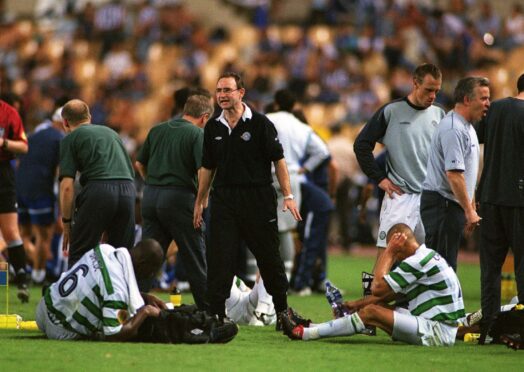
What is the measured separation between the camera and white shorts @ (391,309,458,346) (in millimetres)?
11641

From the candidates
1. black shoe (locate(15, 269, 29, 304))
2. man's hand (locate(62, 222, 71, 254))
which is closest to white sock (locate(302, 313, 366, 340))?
man's hand (locate(62, 222, 71, 254))

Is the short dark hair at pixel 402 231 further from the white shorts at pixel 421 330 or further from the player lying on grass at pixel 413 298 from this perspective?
the white shorts at pixel 421 330

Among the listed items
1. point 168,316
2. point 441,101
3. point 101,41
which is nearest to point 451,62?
point 441,101

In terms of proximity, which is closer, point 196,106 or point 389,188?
point 389,188

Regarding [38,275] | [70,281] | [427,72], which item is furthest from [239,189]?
[38,275]

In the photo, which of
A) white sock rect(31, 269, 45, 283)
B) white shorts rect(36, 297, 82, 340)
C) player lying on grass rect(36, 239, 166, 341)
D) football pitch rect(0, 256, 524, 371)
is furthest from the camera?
white sock rect(31, 269, 45, 283)

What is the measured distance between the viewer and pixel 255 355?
35.8 ft

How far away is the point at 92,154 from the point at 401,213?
2784 mm

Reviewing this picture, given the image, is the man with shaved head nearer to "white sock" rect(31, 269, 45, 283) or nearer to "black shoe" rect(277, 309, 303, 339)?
"black shoe" rect(277, 309, 303, 339)

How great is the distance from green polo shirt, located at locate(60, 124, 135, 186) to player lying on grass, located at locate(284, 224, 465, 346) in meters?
2.61

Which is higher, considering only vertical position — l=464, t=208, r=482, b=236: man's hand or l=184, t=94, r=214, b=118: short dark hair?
l=184, t=94, r=214, b=118: short dark hair

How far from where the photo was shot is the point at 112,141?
1316cm

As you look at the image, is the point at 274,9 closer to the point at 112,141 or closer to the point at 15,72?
the point at 15,72

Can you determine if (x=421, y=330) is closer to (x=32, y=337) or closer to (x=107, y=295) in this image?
(x=107, y=295)
